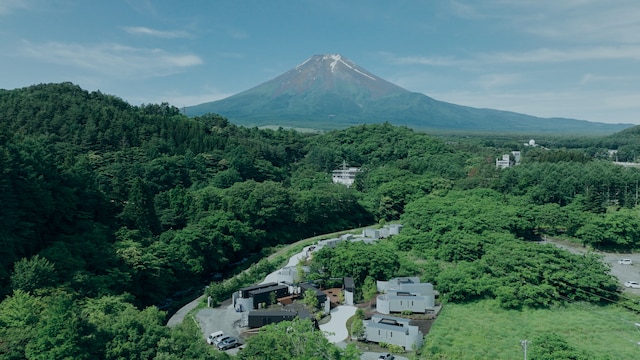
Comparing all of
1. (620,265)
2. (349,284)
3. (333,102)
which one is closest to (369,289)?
(349,284)

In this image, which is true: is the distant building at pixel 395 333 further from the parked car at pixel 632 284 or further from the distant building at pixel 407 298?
the parked car at pixel 632 284

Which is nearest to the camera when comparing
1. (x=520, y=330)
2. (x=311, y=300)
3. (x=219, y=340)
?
(x=219, y=340)

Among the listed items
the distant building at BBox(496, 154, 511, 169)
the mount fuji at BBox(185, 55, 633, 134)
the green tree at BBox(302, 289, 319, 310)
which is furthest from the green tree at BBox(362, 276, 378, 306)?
the mount fuji at BBox(185, 55, 633, 134)

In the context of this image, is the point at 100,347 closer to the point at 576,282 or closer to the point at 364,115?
the point at 576,282

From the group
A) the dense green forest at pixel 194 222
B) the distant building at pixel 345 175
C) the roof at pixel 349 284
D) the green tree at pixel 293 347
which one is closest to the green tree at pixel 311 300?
the roof at pixel 349 284

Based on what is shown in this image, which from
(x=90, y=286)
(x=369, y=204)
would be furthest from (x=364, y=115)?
(x=90, y=286)

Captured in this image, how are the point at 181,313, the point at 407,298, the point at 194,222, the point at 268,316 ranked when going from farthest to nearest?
the point at 194,222, the point at 181,313, the point at 407,298, the point at 268,316

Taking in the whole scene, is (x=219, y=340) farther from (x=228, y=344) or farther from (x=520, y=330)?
(x=520, y=330)
